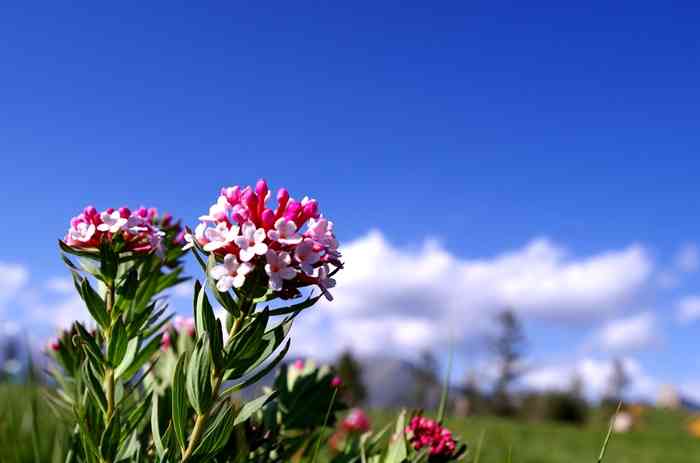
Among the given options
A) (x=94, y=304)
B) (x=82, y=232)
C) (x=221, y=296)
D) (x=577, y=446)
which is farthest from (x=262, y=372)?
(x=577, y=446)

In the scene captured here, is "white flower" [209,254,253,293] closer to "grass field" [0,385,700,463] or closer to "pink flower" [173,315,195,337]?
"pink flower" [173,315,195,337]

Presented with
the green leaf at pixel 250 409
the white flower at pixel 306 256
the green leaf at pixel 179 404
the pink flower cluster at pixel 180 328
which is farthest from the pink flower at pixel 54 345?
the white flower at pixel 306 256

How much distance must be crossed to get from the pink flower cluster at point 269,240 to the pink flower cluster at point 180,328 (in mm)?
1419

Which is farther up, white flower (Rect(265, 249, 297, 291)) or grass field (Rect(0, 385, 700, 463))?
grass field (Rect(0, 385, 700, 463))

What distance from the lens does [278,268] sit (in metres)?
1.51

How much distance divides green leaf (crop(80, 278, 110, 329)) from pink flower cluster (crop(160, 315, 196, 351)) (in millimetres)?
997

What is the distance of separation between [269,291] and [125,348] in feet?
1.92

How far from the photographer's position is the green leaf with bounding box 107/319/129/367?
5.96ft

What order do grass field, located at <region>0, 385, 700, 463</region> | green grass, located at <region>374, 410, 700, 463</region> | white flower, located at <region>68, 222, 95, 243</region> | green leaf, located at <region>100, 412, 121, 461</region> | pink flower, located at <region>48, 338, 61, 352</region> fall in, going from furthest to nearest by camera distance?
green grass, located at <region>374, 410, 700, 463</region>
grass field, located at <region>0, 385, 700, 463</region>
pink flower, located at <region>48, 338, 61, 352</region>
white flower, located at <region>68, 222, 95, 243</region>
green leaf, located at <region>100, 412, 121, 461</region>

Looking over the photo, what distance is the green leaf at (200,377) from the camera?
155cm

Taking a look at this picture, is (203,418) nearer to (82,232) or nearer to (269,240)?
(269,240)

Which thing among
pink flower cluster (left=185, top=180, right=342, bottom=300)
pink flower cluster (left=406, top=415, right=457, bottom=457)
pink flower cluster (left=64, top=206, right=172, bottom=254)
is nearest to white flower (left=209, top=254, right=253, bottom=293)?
pink flower cluster (left=185, top=180, right=342, bottom=300)

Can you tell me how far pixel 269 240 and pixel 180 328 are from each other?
1.73m

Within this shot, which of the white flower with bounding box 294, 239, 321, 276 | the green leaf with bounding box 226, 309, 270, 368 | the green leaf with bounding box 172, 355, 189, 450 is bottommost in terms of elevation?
the green leaf with bounding box 172, 355, 189, 450
